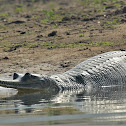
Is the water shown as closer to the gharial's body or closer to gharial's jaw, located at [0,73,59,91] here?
gharial's jaw, located at [0,73,59,91]

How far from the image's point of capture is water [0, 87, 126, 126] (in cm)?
557

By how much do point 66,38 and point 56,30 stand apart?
1.27 metres

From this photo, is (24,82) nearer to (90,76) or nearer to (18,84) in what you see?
(18,84)

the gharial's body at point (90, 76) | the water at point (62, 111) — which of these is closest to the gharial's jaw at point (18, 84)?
the gharial's body at point (90, 76)

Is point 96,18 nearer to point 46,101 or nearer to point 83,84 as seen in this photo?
point 83,84

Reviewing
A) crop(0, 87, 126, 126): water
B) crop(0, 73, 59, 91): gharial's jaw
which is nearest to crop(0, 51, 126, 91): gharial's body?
crop(0, 73, 59, 91): gharial's jaw

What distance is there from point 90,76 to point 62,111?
461cm

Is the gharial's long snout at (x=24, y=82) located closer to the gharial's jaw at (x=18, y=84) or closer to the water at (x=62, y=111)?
the gharial's jaw at (x=18, y=84)

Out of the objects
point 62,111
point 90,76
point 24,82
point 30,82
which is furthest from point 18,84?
point 62,111

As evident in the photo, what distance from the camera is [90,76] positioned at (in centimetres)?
1113

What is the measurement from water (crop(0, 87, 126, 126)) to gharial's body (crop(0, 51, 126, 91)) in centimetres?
125

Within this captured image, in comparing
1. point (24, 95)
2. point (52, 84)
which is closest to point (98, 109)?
point (24, 95)

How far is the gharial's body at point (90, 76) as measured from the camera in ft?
33.3

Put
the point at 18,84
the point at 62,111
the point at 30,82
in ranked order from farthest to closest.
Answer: the point at 30,82, the point at 18,84, the point at 62,111
